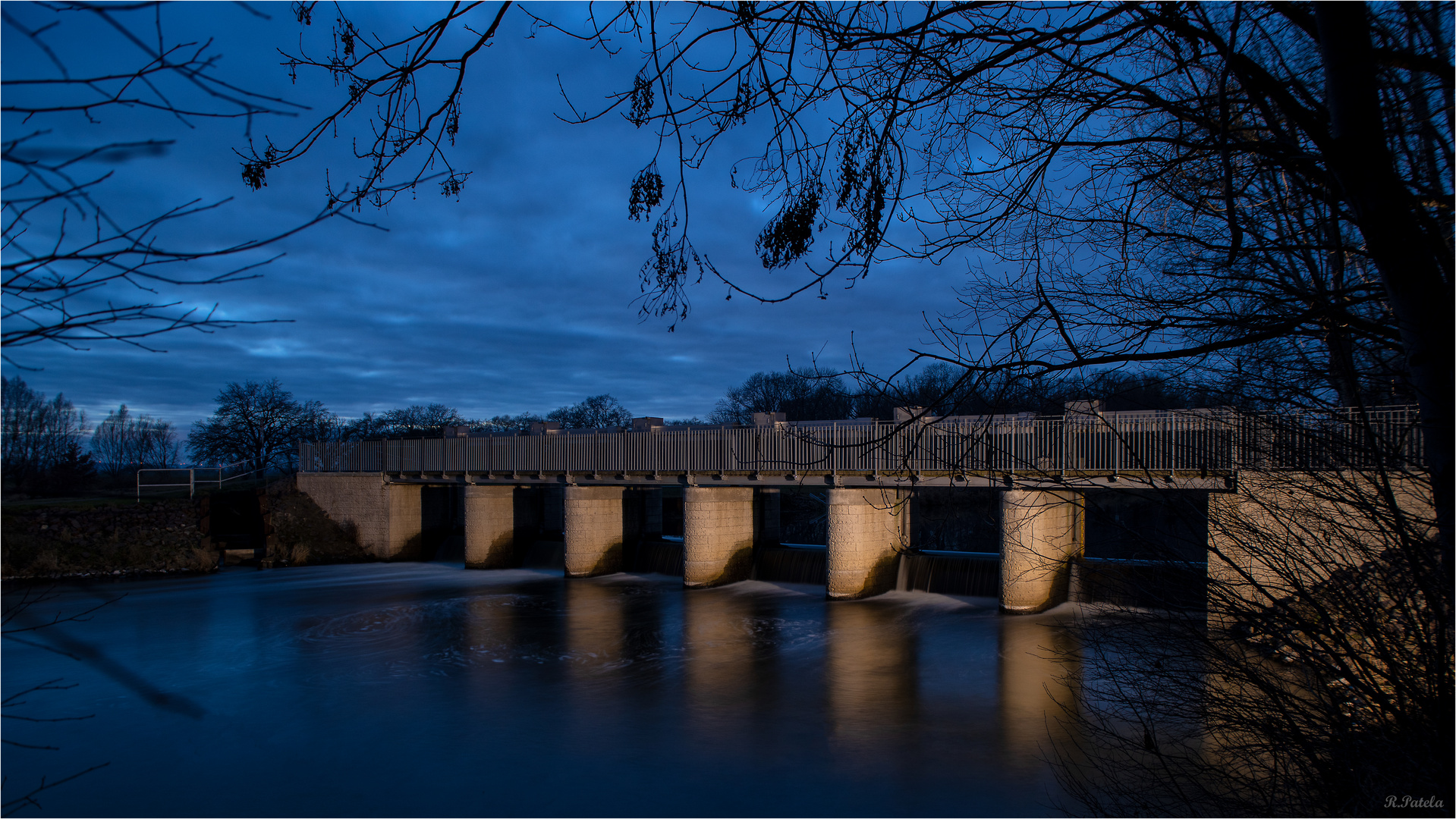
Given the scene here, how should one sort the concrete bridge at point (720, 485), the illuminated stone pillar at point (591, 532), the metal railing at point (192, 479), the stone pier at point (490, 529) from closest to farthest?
the concrete bridge at point (720, 485)
the illuminated stone pillar at point (591, 532)
the stone pier at point (490, 529)
the metal railing at point (192, 479)

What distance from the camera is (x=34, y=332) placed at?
8.54 ft

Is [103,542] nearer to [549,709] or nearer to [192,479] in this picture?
[192,479]

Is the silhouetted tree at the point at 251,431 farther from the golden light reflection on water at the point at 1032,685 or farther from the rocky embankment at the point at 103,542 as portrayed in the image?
the golden light reflection on water at the point at 1032,685

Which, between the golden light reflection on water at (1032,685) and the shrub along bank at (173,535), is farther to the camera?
the shrub along bank at (173,535)

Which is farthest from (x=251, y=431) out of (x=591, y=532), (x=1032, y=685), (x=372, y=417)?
(x=1032, y=685)

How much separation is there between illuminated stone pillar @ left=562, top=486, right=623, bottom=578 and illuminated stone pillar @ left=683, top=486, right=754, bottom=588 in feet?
13.8

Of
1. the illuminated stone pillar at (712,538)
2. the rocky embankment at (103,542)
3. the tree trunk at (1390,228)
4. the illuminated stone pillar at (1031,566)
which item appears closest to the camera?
the tree trunk at (1390,228)

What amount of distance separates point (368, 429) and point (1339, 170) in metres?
66.7

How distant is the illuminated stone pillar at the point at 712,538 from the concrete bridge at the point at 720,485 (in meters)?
0.05

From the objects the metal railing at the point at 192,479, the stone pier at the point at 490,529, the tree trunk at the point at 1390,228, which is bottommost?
the stone pier at the point at 490,529

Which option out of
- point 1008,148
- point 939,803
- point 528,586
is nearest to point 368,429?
point 528,586

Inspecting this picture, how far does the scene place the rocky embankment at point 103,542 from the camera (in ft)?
90.2

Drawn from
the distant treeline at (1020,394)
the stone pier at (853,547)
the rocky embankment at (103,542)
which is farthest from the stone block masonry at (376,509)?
the distant treeline at (1020,394)

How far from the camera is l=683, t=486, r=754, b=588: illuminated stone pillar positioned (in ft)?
87.1
